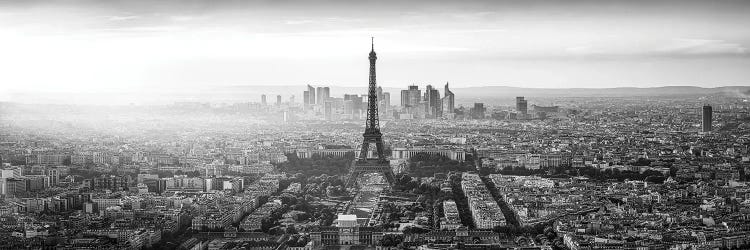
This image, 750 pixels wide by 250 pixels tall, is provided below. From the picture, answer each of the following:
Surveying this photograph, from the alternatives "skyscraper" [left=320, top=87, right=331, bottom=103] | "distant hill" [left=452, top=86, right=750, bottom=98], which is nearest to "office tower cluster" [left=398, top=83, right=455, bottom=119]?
"distant hill" [left=452, top=86, right=750, bottom=98]

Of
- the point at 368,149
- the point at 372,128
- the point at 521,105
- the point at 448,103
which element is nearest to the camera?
the point at 368,149

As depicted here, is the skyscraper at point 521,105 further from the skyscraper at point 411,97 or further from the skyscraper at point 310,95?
the skyscraper at point 310,95

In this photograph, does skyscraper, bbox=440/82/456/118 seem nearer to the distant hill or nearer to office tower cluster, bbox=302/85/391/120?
the distant hill

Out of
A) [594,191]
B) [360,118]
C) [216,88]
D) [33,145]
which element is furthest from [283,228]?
[360,118]

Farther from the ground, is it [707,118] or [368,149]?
[707,118]

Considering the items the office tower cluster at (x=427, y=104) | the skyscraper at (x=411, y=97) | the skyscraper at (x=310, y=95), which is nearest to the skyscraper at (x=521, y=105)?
the office tower cluster at (x=427, y=104)

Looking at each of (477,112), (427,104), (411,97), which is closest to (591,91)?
(411,97)

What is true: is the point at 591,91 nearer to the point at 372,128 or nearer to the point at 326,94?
the point at 372,128

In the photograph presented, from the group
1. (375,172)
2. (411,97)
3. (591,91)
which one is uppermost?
(591,91)
